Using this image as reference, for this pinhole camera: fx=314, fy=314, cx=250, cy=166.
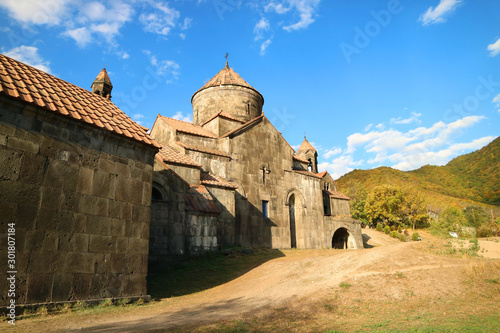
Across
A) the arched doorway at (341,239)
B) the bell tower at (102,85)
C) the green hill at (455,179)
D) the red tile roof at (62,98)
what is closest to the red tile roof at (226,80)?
the bell tower at (102,85)

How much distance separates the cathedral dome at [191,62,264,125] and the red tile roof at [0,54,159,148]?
13.5m

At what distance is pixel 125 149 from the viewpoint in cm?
834

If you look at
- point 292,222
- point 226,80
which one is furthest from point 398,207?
point 226,80

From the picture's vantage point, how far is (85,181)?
735cm

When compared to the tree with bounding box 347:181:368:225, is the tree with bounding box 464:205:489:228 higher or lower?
lower

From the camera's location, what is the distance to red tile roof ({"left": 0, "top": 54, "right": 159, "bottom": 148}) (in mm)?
6770

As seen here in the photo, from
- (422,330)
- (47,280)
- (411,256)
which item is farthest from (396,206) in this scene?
(47,280)

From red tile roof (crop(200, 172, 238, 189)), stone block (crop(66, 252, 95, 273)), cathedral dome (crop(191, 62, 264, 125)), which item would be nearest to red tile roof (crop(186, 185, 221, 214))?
red tile roof (crop(200, 172, 238, 189))

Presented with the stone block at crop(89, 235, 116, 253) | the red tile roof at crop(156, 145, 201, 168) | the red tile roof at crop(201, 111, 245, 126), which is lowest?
the stone block at crop(89, 235, 116, 253)

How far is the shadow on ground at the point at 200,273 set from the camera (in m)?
10.1

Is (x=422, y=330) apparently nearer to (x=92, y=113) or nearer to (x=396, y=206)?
(x=92, y=113)

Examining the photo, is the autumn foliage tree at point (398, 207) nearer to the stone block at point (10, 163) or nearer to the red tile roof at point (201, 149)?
the red tile roof at point (201, 149)

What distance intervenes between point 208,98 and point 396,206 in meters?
26.3

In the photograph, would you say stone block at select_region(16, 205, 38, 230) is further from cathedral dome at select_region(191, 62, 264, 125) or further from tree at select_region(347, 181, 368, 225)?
tree at select_region(347, 181, 368, 225)
